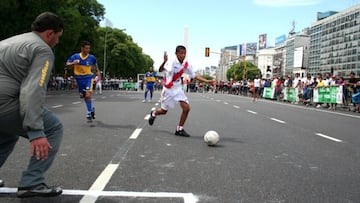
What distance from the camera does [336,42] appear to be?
13962 cm

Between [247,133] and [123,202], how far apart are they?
598 cm

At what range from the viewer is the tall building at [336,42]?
126188mm

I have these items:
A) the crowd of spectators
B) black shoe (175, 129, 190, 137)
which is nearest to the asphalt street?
black shoe (175, 129, 190, 137)

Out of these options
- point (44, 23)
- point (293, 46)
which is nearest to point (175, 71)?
point (44, 23)

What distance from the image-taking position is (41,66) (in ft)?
11.2

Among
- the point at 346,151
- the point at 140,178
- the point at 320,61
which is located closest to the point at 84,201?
the point at 140,178

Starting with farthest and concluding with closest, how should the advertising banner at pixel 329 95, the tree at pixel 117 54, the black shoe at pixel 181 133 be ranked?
the tree at pixel 117 54 → the advertising banner at pixel 329 95 → the black shoe at pixel 181 133

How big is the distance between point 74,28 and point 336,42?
383ft

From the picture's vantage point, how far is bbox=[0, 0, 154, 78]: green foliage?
90.1 ft

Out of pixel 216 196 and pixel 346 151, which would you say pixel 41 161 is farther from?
pixel 346 151

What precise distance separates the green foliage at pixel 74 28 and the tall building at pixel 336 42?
53899 mm

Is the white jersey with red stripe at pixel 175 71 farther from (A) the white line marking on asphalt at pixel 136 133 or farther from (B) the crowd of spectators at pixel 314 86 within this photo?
(B) the crowd of spectators at pixel 314 86

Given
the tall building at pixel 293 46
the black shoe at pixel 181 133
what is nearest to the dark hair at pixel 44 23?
the black shoe at pixel 181 133

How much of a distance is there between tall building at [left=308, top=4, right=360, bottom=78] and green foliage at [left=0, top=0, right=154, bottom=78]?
53.9 meters
